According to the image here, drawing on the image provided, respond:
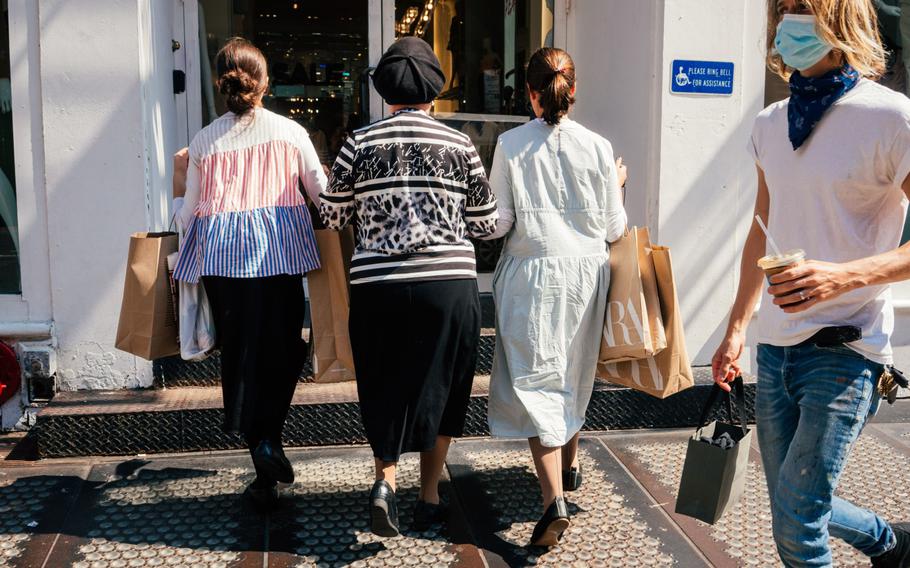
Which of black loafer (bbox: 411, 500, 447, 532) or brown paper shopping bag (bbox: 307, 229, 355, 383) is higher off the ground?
brown paper shopping bag (bbox: 307, 229, 355, 383)

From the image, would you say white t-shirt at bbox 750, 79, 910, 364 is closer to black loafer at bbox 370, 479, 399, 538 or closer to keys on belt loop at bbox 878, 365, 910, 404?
keys on belt loop at bbox 878, 365, 910, 404

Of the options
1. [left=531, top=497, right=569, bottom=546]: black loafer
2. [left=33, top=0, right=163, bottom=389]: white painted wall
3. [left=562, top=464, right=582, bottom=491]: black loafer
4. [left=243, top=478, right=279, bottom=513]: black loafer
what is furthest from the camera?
[left=33, top=0, right=163, bottom=389]: white painted wall

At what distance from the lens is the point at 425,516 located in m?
3.41

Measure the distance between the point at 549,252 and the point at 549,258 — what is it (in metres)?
0.02

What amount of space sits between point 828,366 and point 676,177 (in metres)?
2.75

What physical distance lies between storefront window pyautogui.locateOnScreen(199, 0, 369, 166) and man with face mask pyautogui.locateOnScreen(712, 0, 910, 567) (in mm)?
3600

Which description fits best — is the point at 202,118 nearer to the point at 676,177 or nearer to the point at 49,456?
the point at 49,456

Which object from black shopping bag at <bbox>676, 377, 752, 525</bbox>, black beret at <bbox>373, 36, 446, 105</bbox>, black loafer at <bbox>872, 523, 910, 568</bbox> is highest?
black beret at <bbox>373, 36, 446, 105</bbox>

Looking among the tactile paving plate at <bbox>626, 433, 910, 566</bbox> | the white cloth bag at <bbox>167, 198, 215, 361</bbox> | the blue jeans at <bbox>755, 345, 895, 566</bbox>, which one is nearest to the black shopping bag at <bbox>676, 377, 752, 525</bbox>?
the blue jeans at <bbox>755, 345, 895, 566</bbox>

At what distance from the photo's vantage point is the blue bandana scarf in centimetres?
216

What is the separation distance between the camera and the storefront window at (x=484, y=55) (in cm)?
552

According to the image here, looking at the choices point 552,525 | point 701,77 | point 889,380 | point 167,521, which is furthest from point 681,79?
point 167,521

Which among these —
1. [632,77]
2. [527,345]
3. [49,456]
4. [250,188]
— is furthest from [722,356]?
A: [49,456]

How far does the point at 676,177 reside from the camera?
4.76 metres
